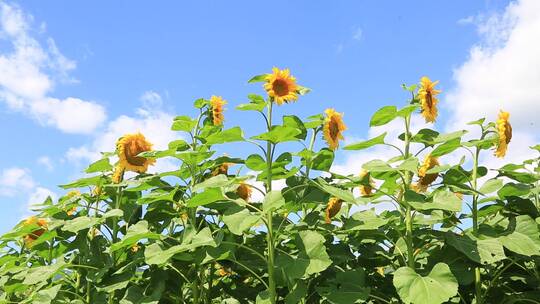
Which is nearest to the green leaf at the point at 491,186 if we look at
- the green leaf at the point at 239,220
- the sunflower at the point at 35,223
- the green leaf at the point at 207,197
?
the green leaf at the point at 239,220

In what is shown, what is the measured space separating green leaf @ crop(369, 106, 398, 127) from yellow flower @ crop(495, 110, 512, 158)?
0.63m

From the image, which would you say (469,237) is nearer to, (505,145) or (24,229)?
(505,145)

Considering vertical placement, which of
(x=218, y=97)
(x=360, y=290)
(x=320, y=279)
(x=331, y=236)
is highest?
(x=218, y=97)

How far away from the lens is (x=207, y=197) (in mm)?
2779

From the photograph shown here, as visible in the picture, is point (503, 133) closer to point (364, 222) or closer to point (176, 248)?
point (364, 222)

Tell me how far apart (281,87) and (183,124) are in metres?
0.70

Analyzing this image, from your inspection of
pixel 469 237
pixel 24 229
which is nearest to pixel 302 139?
pixel 469 237

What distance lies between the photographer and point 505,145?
319cm

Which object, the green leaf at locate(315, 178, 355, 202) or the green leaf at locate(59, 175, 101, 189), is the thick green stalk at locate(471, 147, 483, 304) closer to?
the green leaf at locate(315, 178, 355, 202)

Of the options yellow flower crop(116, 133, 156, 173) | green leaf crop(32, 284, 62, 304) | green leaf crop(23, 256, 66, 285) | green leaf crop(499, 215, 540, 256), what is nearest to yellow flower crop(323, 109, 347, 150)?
green leaf crop(499, 215, 540, 256)

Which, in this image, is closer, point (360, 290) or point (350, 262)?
point (360, 290)

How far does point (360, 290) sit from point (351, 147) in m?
0.70

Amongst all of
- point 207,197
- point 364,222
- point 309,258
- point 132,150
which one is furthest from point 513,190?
point 132,150

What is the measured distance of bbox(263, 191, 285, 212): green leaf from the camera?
2.49 meters
